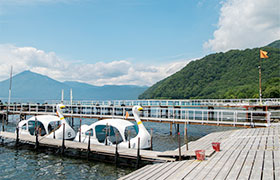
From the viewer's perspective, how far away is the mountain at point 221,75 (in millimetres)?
102287

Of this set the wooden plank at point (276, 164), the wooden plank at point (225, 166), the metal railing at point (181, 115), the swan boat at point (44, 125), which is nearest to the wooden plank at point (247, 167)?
the wooden plank at point (225, 166)

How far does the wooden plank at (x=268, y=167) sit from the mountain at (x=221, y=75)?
83.3 m

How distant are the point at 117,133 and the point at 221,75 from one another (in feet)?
386

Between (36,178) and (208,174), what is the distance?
1118 centimetres

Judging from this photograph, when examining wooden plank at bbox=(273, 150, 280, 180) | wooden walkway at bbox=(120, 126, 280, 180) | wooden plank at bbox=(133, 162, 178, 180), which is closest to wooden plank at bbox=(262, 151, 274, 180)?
wooden walkway at bbox=(120, 126, 280, 180)

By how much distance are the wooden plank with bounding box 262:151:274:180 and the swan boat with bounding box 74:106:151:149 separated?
32.0 feet

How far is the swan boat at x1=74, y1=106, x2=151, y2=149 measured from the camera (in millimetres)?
17141

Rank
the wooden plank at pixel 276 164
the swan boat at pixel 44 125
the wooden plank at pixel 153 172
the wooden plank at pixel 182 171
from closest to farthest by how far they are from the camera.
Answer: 1. the wooden plank at pixel 276 164
2. the wooden plank at pixel 182 171
3. the wooden plank at pixel 153 172
4. the swan boat at pixel 44 125

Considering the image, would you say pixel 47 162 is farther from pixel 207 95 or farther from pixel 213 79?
pixel 213 79

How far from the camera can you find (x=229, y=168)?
298 inches

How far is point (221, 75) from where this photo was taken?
125 metres

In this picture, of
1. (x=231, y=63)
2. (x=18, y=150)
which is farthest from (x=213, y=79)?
(x=18, y=150)

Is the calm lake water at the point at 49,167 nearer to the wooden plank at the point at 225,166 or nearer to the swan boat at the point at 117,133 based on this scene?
the swan boat at the point at 117,133

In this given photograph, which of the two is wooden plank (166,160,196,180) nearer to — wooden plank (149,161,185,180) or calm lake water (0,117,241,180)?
wooden plank (149,161,185,180)
